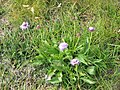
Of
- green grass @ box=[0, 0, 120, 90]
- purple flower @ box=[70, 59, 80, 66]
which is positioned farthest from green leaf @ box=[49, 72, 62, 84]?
purple flower @ box=[70, 59, 80, 66]

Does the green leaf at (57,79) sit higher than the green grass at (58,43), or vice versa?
the green grass at (58,43)

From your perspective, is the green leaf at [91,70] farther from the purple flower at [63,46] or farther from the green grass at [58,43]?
the purple flower at [63,46]

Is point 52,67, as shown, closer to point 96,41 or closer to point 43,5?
point 96,41

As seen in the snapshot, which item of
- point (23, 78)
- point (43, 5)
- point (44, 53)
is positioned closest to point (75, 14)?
point (43, 5)

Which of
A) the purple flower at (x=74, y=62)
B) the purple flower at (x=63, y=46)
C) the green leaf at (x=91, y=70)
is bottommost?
the green leaf at (x=91, y=70)

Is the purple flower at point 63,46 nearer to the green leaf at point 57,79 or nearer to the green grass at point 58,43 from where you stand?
the green grass at point 58,43

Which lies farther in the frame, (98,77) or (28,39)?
(28,39)

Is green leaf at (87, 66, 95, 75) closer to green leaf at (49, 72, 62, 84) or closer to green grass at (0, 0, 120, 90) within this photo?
green grass at (0, 0, 120, 90)

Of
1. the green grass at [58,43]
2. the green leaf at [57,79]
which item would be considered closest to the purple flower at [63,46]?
the green grass at [58,43]
